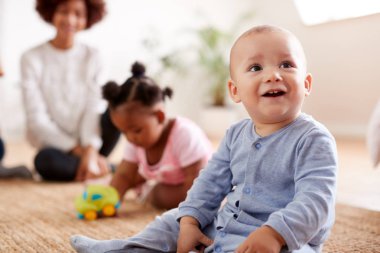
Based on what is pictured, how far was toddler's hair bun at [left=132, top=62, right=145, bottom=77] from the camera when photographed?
1.33 meters

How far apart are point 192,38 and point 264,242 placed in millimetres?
3395

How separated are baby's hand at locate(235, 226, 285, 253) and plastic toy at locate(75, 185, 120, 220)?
65 centimetres

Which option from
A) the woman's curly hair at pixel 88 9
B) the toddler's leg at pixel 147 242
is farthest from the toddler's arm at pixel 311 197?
the woman's curly hair at pixel 88 9

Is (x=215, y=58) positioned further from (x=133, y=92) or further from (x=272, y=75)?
(x=272, y=75)

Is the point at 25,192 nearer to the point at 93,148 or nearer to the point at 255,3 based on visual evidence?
the point at 93,148

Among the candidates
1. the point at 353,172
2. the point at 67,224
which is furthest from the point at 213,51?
the point at 67,224

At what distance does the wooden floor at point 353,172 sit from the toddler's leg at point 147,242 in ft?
2.18

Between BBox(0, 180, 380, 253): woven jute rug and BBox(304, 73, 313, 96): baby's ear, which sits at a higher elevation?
BBox(304, 73, 313, 96): baby's ear

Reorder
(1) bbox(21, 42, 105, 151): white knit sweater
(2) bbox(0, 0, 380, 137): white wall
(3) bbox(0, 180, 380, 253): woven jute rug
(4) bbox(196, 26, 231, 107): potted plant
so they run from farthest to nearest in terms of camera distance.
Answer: (4) bbox(196, 26, 231, 107): potted plant < (2) bbox(0, 0, 380, 137): white wall < (1) bbox(21, 42, 105, 151): white knit sweater < (3) bbox(0, 180, 380, 253): woven jute rug

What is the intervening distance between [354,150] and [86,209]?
5.55 feet

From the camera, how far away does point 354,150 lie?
8.23 feet

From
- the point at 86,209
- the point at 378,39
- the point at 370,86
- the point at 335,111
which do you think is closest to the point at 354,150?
the point at 335,111

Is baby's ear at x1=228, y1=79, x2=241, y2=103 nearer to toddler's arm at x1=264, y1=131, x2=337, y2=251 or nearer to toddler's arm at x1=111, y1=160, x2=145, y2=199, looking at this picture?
toddler's arm at x1=264, y1=131, x2=337, y2=251

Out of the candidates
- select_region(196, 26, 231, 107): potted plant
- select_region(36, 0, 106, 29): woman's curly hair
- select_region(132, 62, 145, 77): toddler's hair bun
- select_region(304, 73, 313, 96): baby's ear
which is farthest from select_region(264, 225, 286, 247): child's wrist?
select_region(196, 26, 231, 107): potted plant
